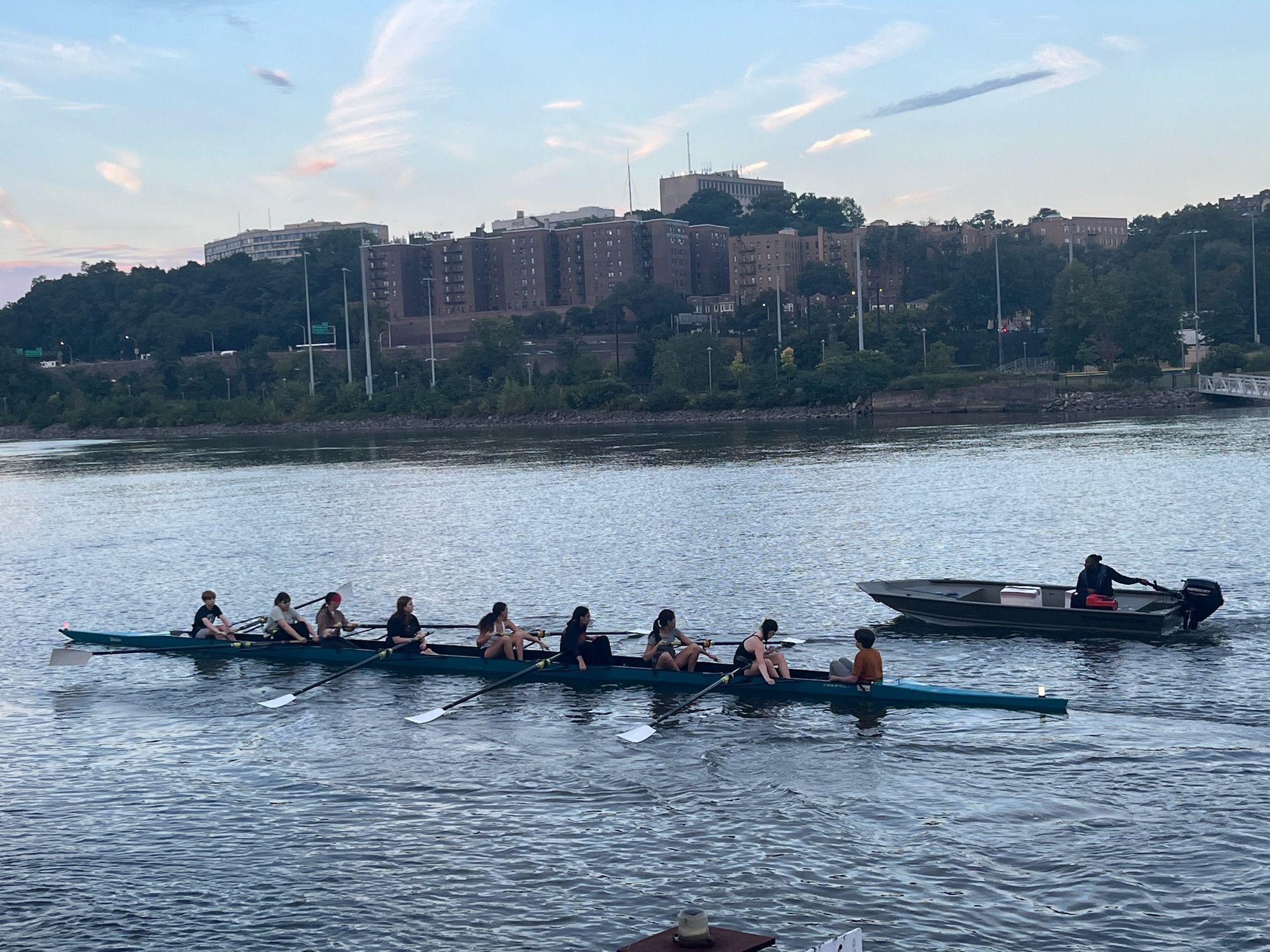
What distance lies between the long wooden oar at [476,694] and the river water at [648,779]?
10.7 inches

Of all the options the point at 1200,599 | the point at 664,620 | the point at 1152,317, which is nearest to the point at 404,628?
the point at 664,620

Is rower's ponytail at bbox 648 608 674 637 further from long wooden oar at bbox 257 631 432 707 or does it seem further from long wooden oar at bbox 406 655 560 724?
long wooden oar at bbox 257 631 432 707

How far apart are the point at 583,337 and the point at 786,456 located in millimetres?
116864

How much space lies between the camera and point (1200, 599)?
→ 25.6m

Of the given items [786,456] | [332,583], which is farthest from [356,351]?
[332,583]

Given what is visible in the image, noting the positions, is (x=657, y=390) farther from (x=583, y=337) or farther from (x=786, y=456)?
(x=786, y=456)

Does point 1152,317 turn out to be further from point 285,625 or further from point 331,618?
point 285,625

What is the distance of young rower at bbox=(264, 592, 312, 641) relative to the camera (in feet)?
91.0

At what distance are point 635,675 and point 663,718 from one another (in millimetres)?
1980

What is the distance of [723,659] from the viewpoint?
27.3 metres

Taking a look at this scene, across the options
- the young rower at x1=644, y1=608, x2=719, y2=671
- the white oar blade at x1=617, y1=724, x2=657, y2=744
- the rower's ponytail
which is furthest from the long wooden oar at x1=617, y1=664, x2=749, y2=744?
the rower's ponytail

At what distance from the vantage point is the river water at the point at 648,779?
14820mm

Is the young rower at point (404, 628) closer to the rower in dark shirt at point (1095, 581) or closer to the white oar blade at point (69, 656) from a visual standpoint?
the white oar blade at point (69, 656)

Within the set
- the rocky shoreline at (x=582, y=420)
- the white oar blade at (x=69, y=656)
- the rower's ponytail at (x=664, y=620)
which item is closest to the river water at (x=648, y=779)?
the white oar blade at (x=69, y=656)
